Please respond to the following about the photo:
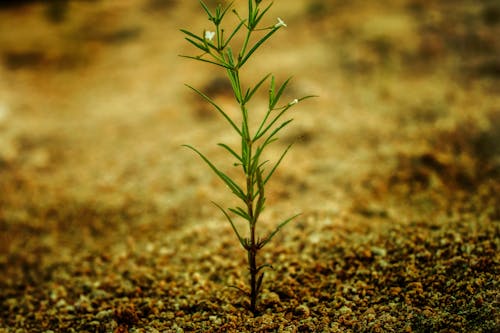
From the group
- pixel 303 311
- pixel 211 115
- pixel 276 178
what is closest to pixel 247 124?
pixel 303 311

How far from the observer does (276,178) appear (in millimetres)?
3150

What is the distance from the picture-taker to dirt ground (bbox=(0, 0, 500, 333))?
1872 millimetres

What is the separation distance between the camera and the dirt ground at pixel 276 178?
1.87 metres

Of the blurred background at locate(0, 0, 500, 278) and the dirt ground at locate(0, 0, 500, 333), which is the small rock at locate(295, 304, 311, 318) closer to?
the dirt ground at locate(0, 0, 500, 333)

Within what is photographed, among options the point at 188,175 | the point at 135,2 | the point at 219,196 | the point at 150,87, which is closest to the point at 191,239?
the point at 219,196

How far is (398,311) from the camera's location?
168 centimetres

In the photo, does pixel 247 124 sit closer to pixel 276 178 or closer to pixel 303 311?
pixel 303 311

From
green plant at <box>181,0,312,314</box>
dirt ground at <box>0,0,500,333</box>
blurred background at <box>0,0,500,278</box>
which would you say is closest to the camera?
green plant at <box>181,0,312,314</box>

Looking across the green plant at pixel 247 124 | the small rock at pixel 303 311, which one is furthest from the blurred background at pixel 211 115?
the green plant at pixel 247 124

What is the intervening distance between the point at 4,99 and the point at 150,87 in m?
1.59

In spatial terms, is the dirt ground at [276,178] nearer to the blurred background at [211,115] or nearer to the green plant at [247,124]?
the blurred background at [211,115]

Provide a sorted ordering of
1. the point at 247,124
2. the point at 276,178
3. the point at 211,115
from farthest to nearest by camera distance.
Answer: the point at 211,115 → the point at 276,178 → the point at 247,124

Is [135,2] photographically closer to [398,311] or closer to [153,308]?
[153,308]

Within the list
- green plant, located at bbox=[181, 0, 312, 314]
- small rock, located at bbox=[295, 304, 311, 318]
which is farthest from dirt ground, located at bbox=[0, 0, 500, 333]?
green plant, located at bbox=[181, 0, 312, 314]
